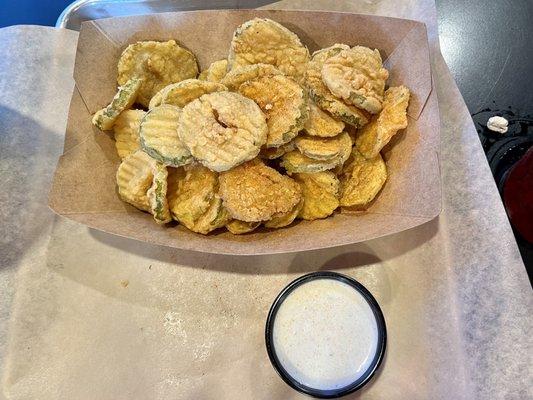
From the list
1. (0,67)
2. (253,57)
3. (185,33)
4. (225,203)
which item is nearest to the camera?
(225,203)

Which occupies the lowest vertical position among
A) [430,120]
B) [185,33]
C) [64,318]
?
[64,318]

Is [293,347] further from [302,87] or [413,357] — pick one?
[302,87]

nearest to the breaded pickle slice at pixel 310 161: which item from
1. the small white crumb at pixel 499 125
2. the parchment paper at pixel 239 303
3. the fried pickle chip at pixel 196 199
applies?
the fried pickle chip at pixel 196 199

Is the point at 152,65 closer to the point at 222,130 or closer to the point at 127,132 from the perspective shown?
the point at 127,132

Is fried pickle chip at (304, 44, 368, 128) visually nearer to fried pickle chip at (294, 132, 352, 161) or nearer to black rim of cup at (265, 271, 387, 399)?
fried pickle chip at (294, 132, 352, 161)

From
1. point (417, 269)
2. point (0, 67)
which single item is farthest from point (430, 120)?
point (0, 67)

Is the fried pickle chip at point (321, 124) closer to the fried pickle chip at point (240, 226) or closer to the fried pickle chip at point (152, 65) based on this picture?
the fried pickle chip at point (240, 226)
